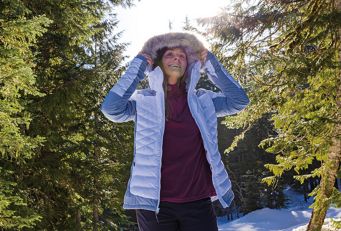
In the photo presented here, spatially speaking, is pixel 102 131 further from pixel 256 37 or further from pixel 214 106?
pixel 214 106

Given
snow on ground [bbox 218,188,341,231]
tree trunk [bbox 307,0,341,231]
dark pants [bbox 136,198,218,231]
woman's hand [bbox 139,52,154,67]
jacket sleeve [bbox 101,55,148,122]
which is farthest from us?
snow on ground [bbox 218,188,341,231]

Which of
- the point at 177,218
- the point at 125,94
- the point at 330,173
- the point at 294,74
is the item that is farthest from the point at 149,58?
the point at 330,173

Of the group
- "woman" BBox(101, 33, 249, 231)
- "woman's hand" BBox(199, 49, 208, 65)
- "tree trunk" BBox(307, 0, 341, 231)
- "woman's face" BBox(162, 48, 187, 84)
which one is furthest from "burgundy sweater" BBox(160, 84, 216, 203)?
"tree trunk" BBox(307, 0, 341, 231)

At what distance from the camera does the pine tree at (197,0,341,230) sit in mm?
7164

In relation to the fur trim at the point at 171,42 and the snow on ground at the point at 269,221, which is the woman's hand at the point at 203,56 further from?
the snow on ground at the point at 269,221

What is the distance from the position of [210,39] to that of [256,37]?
3.28 feet

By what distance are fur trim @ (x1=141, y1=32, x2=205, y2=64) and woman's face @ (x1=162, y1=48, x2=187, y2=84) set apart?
0.05m

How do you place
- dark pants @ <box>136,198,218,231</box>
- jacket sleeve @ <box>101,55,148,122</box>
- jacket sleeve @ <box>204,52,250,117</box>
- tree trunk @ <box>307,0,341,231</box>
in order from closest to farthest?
1. dark pants @ <box>136,198,218,231</box>
2. jacket sleeve @ <box>101,55,148,122</box>
3. jacket sleeve @ <box>204,52,250,117</box>
4. tree trunk @ <box>307,0,341,231</box>

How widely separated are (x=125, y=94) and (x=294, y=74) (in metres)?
5.25

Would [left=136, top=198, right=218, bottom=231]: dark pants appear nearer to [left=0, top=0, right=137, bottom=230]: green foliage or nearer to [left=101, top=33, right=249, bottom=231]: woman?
[left=101, top=33, right=249, bottom=231]: woman

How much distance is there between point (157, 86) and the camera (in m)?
2.79

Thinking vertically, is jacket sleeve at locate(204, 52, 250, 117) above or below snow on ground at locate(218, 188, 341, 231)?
above

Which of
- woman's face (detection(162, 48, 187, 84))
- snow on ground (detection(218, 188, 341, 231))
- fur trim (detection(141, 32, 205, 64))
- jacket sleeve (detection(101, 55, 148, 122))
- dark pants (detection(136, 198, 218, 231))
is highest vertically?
fur trim (detection(141, 32, 205, 64))

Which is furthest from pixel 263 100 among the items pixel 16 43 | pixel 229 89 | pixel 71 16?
pixel 229 89
